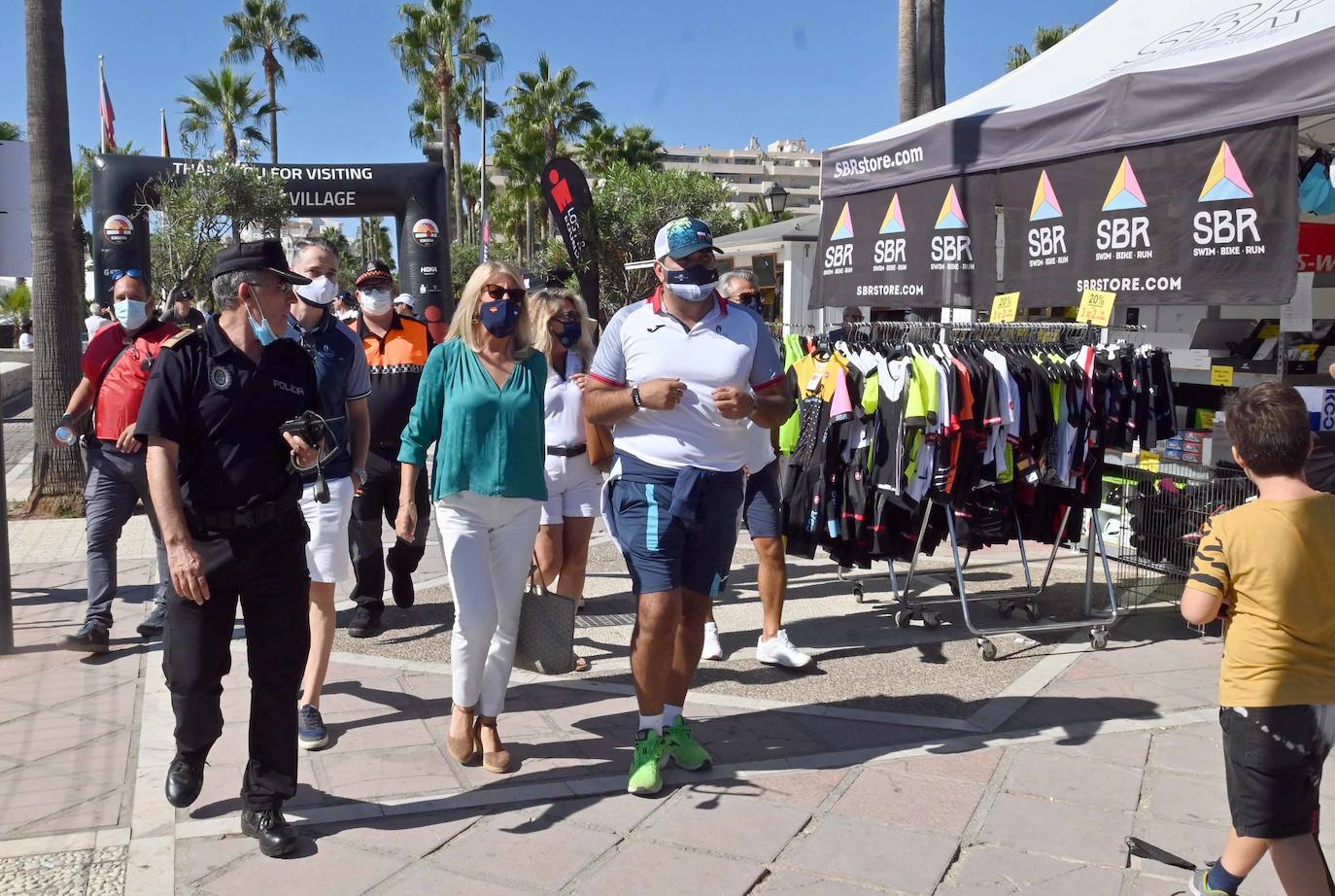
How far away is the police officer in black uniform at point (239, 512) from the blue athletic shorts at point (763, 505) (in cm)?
258

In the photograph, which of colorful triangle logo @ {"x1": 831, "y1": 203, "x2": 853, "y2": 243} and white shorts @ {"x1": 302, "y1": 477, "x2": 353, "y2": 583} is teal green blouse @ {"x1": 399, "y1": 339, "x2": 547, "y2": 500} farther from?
colorful triangle logo @ {"x1": 831, "y1": 203, "x2": 853, "y2": 243}

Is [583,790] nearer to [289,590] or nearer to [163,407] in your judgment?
[289,590]

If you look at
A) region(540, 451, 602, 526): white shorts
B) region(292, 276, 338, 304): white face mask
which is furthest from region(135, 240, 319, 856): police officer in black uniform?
region(540, 451, 602, 526): white shorts

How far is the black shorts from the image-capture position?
280 cm

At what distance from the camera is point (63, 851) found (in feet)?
11.6

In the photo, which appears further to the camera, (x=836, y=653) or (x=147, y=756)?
(x=836, y=653)

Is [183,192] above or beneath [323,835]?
above

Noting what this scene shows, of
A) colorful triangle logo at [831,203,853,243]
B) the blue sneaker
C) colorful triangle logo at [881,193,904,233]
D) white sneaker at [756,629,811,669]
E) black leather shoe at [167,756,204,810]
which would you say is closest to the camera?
black leather shoe at [167,756,204,810]

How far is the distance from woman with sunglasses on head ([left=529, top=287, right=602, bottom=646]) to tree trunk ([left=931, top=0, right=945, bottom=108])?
373 inches

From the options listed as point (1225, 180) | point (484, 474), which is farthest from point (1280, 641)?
point (1225, 180)

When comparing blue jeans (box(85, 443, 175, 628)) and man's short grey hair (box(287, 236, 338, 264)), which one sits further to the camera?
blue jeans (box(85, 443, 175, 628))

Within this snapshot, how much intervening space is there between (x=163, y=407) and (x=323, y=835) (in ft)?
4.90

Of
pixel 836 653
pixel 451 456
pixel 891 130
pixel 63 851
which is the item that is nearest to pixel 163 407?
pixel 451 456

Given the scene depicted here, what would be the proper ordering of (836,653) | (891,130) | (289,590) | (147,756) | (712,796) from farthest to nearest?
(891,130), (836,653), (147,756), (712,796), (289,590)
